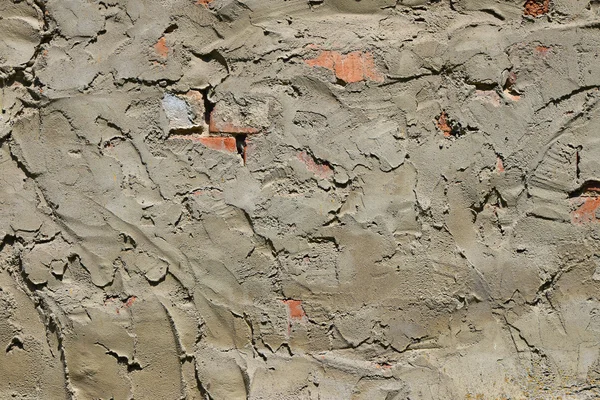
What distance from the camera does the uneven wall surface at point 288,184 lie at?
1.68m

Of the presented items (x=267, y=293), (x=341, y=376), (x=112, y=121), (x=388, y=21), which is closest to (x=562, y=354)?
(x=341, y=376)

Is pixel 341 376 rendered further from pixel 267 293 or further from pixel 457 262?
pixel 457 262

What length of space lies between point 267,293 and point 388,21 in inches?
37.2

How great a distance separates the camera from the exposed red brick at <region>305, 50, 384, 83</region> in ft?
5.51

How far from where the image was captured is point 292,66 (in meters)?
1.68

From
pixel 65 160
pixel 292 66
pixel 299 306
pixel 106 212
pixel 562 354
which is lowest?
pixel 562 354

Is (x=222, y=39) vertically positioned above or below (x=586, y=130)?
above

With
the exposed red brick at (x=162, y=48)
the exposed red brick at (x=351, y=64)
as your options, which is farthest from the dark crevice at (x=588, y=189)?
the exposed red brick at (x=162, y=48)

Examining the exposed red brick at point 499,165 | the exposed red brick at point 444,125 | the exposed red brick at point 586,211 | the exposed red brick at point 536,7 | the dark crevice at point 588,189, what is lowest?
the exposed red brick at point 586,211

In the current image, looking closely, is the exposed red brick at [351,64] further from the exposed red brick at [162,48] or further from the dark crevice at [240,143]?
the exposed red brick at [162,48]

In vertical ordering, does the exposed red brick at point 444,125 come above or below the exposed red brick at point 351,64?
below

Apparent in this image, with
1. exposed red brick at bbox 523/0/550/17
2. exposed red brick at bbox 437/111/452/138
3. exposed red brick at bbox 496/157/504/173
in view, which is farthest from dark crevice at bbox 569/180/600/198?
exposed red brick at bbox 523/0/550/17

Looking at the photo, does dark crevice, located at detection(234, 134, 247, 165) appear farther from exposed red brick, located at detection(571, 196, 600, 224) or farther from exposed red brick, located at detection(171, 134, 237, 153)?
exposed red brick, located at detection(571, 196, 600, 224)

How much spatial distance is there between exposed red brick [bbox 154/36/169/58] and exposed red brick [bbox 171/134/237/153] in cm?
26
